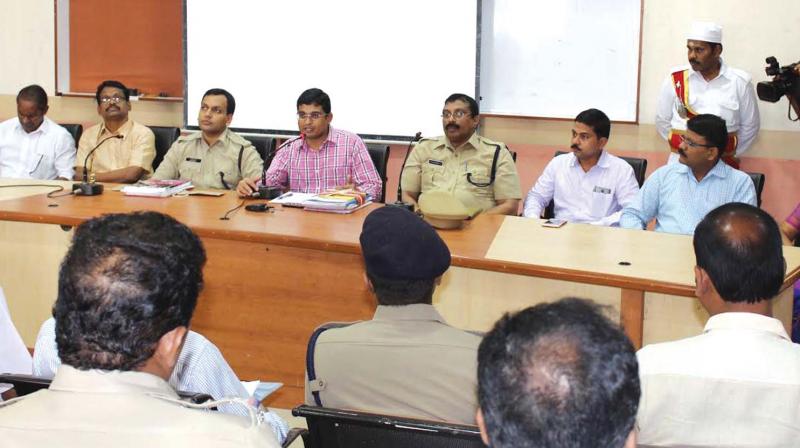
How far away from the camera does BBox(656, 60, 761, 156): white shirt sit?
4.91 m

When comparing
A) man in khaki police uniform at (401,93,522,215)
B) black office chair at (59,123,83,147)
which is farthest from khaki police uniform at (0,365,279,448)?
black office chair at (59,123,83,147)

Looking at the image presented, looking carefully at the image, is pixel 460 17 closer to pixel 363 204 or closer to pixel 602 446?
pixel 363 204

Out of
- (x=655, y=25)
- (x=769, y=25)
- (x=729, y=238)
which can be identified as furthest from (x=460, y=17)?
(x=729, y=238)

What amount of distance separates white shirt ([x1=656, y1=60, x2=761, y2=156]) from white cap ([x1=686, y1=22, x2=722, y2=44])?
17cm

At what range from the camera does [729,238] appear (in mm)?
1946

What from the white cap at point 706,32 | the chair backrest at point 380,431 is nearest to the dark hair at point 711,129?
the white cap at point 706,32

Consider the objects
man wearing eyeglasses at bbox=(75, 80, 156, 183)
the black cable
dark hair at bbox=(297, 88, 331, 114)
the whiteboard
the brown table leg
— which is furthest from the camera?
the whiteboard

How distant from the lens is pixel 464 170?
4.43 meters

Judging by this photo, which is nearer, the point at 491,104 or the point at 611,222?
the point at 611,222

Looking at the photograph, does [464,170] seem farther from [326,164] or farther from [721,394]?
[721,394]

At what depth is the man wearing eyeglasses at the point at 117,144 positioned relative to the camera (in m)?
5.03

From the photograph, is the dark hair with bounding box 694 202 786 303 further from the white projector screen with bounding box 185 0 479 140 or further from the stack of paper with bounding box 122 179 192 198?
the white projector screen with bounding box 185 0 479 140

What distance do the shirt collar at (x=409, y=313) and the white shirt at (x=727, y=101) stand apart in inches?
138

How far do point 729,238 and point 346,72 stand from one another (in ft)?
13.6
